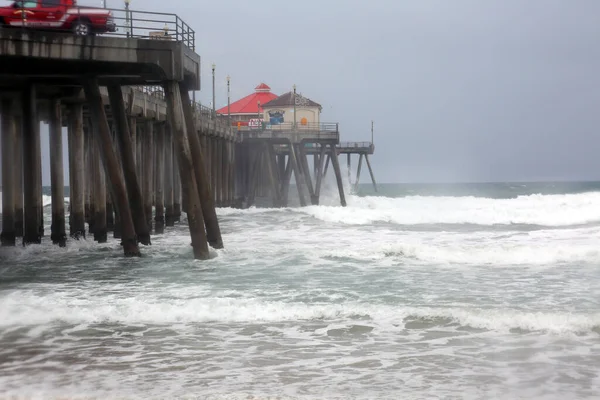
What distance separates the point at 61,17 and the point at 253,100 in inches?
2367

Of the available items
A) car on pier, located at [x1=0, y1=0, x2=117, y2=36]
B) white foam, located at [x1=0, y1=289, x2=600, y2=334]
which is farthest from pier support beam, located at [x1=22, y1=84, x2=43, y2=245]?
white foam, located at [x1=0, y1=289, x2=600, y2=334]

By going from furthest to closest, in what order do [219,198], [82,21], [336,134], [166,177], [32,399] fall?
[336,134] < [219,198] < [166,177] < [82,21] < [32,399]

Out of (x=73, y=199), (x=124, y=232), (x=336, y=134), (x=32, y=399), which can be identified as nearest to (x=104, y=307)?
(x=32, y=399)

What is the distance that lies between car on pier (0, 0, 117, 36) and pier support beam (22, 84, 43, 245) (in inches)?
129

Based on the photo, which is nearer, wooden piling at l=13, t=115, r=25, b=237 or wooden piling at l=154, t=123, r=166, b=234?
wooden piling at l=13, t=115, r=25, b=237

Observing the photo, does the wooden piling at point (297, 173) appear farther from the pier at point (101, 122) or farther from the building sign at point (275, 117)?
the pier at point (101, 122)

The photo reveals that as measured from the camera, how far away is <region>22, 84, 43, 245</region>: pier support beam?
1905 cm

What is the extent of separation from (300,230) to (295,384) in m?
20.7

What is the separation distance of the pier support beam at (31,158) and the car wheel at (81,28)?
3508mm

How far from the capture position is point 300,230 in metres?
28.6

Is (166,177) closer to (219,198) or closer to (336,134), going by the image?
(219,198)

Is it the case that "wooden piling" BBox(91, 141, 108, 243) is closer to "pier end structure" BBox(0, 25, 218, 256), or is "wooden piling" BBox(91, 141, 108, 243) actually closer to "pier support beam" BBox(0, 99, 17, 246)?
"pier end structure" BBox(0, 25, 218, 256)

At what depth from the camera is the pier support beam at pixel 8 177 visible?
1998cm

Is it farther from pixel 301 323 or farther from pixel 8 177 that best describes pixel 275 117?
pixel 301 323
